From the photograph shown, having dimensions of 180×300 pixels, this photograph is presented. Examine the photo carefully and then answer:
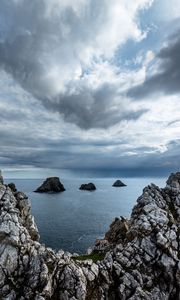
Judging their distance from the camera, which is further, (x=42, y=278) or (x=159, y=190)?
(x=159, y=190)

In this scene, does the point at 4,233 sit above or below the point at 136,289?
above

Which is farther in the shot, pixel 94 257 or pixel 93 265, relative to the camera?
pixel 94 257

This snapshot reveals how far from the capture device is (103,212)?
456 ft

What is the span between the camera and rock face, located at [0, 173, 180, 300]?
34812mm

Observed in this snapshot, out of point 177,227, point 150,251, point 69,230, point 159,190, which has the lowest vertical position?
point 69,230

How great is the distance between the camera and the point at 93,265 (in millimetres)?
39594

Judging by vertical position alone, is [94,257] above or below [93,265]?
below

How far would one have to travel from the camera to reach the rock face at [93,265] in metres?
34.8

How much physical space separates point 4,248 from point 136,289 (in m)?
20.1

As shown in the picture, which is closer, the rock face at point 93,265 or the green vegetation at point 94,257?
the rock face at point 93,265

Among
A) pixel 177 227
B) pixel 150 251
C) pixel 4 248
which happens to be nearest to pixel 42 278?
pixel 4 248

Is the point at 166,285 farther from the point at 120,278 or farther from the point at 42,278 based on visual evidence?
the point at 42,278

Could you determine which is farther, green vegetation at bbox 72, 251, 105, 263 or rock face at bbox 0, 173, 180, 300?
green vegetation at bbox 72, 251, 105, 263

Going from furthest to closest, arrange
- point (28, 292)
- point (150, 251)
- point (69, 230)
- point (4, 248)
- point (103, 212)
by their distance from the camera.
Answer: point (103, 212)
point (69, 230)
point (150, 251)
point (4, 248)
point (28, 292)
